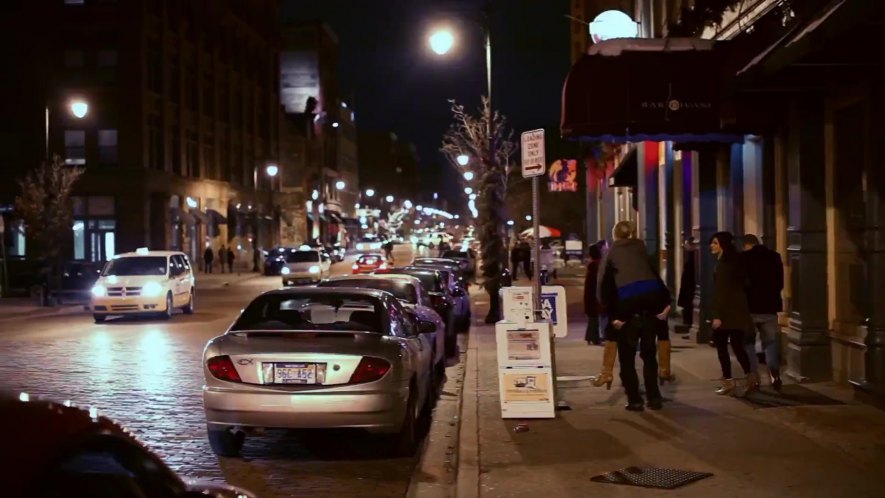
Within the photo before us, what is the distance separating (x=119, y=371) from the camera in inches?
604

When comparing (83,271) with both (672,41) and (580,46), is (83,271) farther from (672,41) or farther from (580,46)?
(672,41)

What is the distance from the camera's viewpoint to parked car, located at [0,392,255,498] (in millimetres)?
3169

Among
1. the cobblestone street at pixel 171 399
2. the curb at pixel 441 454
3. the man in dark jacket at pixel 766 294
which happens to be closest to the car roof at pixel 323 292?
the cobblestone street at pixel 171 399

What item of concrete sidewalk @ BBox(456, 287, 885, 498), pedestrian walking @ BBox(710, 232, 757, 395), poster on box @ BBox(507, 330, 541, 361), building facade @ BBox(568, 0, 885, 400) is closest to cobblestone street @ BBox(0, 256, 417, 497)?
concrete sidewalk @ BBox(456, 287, 885, 498)

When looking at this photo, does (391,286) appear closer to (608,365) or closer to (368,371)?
(608,365)

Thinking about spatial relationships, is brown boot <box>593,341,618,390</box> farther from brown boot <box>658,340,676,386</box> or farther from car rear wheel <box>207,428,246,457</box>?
car rear wheel <box>207,428,246,457</box>

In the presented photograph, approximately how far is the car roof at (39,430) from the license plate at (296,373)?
519 centimetres

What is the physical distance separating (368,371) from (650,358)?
326cm

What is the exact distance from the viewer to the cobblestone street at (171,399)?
28.5ft

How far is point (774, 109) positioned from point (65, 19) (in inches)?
1836

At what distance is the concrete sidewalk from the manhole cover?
101 mm

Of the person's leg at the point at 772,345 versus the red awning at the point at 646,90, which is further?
the red awning at the point at 646,90

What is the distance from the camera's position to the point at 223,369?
353 inches

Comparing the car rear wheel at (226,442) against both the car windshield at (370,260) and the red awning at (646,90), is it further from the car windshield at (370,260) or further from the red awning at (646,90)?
the car windshield at (370,260)
